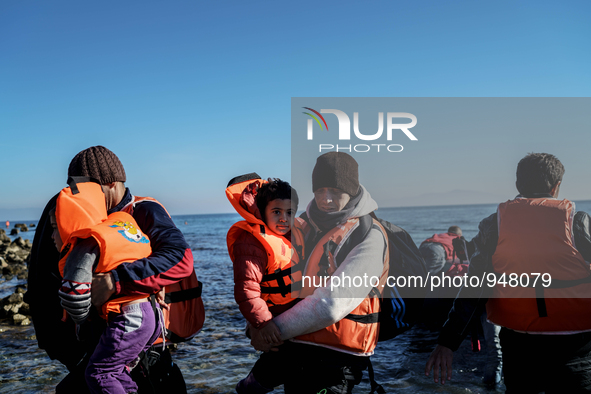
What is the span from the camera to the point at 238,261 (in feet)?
9.70

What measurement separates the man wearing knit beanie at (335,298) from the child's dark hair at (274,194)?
0.35 metres

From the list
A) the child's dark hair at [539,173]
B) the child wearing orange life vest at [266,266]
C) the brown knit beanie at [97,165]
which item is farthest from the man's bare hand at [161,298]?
the child's dark hair at [539,173]

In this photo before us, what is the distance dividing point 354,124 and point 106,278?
220 centimetres

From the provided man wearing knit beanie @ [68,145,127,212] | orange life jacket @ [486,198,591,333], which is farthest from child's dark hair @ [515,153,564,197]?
man wearing knit beanie @ [68,145,127,212]

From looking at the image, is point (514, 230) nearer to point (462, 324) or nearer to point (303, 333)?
point (462, 324)

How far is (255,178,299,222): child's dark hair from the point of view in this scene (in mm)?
3285

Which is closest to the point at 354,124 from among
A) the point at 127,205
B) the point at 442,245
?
the point at 127,205

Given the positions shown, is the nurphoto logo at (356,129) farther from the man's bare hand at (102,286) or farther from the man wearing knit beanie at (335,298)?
the man's bare hand at (102,286)

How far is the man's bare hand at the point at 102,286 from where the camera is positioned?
259 cm

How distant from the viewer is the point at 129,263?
2.66 metres

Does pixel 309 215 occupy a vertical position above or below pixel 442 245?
above

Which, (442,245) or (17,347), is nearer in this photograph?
(17,347)

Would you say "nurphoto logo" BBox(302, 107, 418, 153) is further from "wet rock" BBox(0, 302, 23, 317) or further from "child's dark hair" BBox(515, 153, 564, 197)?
"wet rock" BBox(0, 302, 23, 317)

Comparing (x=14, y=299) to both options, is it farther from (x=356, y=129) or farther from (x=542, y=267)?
(x=542, y=267)
